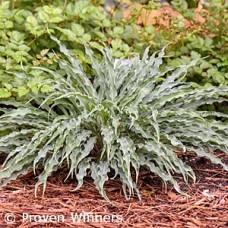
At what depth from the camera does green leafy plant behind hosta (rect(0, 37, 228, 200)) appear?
371 centimetres

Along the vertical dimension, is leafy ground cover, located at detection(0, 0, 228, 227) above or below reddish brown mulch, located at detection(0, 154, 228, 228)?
above

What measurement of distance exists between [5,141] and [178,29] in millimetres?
1623

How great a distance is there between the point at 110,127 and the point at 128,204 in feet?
1.57

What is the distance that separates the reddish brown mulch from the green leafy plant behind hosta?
0.08 m

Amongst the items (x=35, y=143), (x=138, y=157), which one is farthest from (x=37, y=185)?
(x=138, y=157)

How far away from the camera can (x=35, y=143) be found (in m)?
3.73

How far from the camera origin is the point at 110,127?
3803 millimetres

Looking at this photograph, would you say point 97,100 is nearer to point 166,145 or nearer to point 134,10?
point 166,145

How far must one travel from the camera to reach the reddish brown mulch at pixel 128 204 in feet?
11.4

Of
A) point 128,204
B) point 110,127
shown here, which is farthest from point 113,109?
point 128,204

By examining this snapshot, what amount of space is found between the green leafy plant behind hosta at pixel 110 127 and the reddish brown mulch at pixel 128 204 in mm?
79

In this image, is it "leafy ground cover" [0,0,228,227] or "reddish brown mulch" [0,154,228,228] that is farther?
"leafy ground cover" [0,0,228,227]

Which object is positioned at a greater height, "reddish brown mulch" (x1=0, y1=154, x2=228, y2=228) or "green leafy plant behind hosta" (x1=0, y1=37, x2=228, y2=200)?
"green leafy plant behind hosta" (x1=0, y1=37, x2=228, y2=200)

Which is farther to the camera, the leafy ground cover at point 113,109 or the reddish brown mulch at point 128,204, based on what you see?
the leafy ground cover at point 113,109
